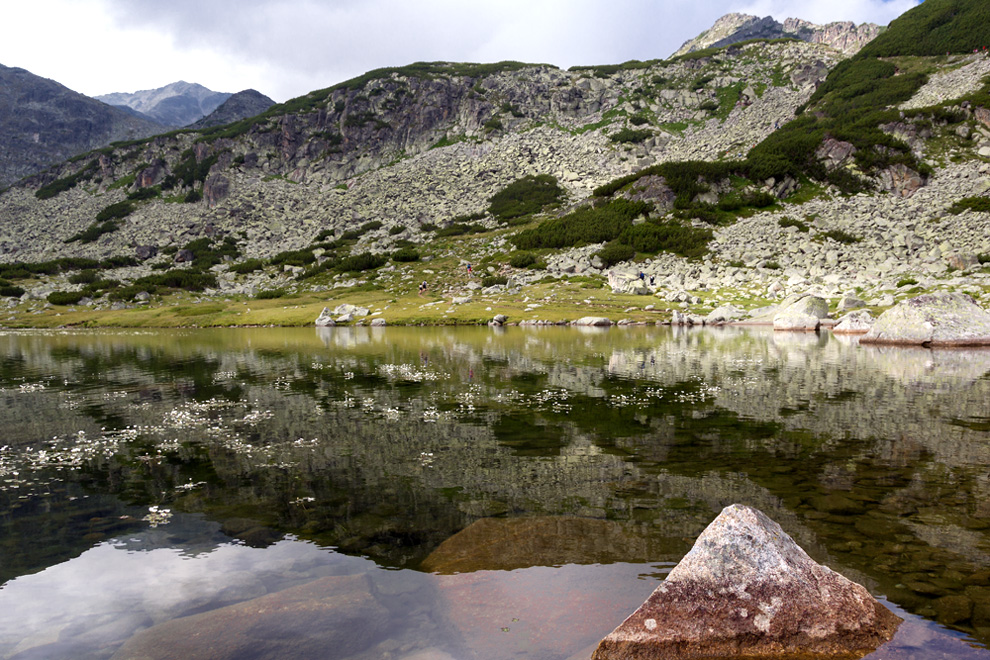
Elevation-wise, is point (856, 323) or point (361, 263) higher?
point (361, 263)

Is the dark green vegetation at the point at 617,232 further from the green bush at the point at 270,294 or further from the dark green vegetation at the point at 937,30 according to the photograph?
the dark green vegetation at the point at 937,30

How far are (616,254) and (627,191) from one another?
1297 inches

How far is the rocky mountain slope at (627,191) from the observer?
3504 inches

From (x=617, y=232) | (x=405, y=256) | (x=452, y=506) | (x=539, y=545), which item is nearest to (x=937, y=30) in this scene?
(x=617, y=232)

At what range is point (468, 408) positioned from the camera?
23.9 meters

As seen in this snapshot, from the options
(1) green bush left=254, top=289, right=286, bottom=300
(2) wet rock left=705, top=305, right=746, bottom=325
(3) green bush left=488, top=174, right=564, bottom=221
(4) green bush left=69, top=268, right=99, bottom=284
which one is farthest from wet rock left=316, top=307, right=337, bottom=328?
(4) green bush left=69, top=268, right=99, bottom=284

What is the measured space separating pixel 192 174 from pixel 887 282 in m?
202

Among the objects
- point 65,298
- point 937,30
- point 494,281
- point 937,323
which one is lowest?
point 937,323

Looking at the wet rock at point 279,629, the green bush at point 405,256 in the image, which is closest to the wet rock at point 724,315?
the wet rock at point 279,629

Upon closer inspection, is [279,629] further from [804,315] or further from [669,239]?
[669,239]

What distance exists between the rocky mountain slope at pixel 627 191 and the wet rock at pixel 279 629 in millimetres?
74527

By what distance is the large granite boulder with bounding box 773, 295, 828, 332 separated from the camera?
195 feet

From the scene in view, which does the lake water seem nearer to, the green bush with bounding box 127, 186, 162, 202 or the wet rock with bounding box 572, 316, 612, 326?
the wet rock with bounding box 572, 316, 612, 326

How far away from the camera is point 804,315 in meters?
59.8
